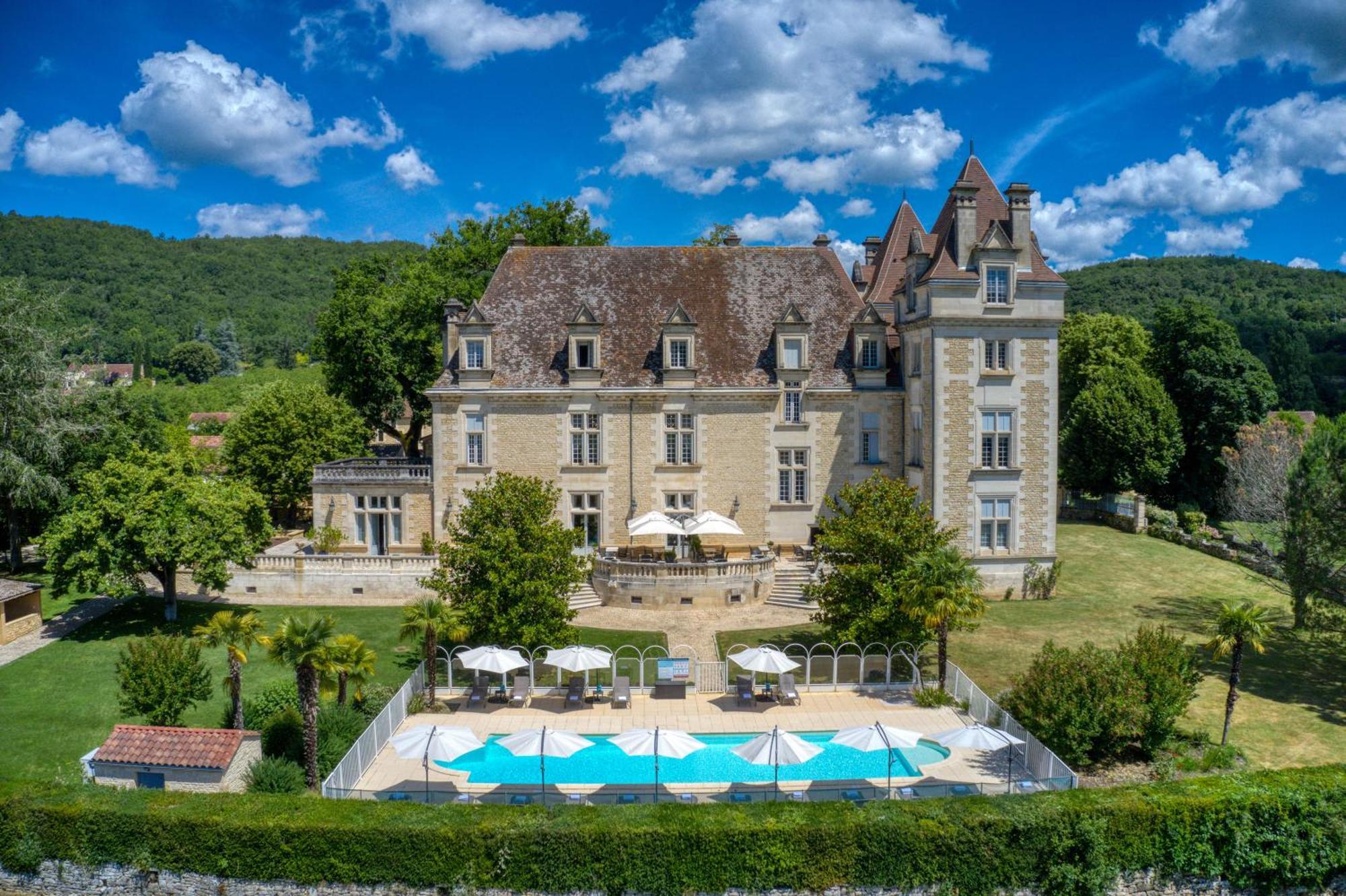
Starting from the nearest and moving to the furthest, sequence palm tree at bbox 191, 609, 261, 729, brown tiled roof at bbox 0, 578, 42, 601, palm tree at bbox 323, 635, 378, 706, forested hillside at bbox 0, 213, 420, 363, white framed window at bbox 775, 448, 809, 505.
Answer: palm tree at bbox 323, 635, 378, 706, palm tree at bbox 191, 609, 261, 729, brown tiled roof at bbox 0, 578, 42, 601, white framed window at bbox 775, 448, 809, 505, forested hillside at bbox 0, 213, 420, 363

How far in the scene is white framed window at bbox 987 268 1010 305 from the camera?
37.7 m

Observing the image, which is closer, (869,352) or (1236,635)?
(1236,635)

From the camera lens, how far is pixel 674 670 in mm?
28109

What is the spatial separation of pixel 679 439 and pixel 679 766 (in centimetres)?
1985

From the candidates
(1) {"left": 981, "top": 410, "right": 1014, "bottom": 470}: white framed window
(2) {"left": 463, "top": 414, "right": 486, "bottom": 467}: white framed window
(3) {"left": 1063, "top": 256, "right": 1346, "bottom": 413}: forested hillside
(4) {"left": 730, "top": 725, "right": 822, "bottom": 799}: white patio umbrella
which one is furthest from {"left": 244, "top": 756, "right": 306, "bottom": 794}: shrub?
(3) {"left": 1063, "top": 256, "right": 1346, "bottom": 413}: forested hillside

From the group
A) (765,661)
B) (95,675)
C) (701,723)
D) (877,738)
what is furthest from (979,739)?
(95,675)

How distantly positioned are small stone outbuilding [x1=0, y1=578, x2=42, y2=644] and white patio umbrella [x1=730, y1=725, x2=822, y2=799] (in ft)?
90.6

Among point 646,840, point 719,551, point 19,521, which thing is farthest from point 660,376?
point 19,521

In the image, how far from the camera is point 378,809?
1934 cm

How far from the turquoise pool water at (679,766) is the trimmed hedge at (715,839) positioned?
3.05m

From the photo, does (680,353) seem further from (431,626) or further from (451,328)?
(431,626)

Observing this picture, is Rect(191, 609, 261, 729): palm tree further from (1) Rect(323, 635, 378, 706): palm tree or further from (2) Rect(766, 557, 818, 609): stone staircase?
(2) Rect(766, 557, 818, 609): stone staircase

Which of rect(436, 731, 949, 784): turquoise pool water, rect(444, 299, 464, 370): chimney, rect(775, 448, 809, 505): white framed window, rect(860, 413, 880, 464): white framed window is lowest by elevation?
rect(436, 731, 949, 784): turquoise pool water

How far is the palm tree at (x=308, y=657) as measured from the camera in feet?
70.1
